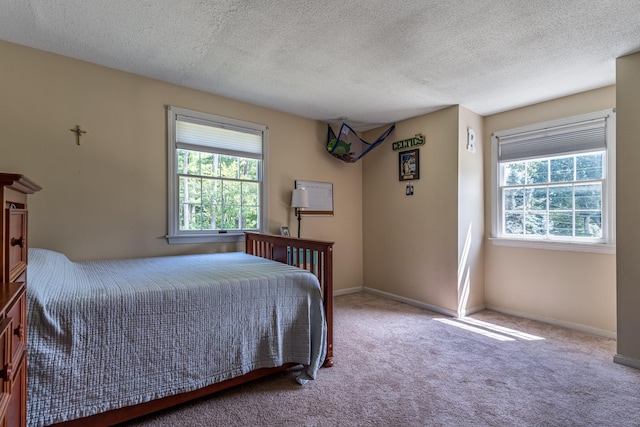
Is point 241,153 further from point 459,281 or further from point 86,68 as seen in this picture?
point 459,281

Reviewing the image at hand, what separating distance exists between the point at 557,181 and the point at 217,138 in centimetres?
351

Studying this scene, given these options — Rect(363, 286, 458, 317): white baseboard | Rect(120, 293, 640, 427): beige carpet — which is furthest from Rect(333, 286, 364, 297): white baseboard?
Rect(120, 293, 640, 427): beige carpet

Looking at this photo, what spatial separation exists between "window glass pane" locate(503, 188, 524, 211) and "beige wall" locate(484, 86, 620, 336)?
0.18 metres

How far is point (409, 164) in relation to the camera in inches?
152

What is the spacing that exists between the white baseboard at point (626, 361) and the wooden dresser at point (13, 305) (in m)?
3.42

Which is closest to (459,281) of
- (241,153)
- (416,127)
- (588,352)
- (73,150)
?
(588,352)

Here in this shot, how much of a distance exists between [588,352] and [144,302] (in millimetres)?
3253

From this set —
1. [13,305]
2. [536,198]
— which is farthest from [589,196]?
[13,305]

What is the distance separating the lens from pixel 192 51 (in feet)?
7.73

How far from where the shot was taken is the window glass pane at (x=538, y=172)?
3262mm

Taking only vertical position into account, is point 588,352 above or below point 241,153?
below

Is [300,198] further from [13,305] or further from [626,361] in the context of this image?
[626,361]

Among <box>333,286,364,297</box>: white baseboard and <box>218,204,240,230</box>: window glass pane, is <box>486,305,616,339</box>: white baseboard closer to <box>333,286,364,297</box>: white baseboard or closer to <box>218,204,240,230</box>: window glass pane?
A: <box>333,286,364,297</box>: white baseboard

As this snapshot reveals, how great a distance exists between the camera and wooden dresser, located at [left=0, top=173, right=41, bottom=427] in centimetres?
86
